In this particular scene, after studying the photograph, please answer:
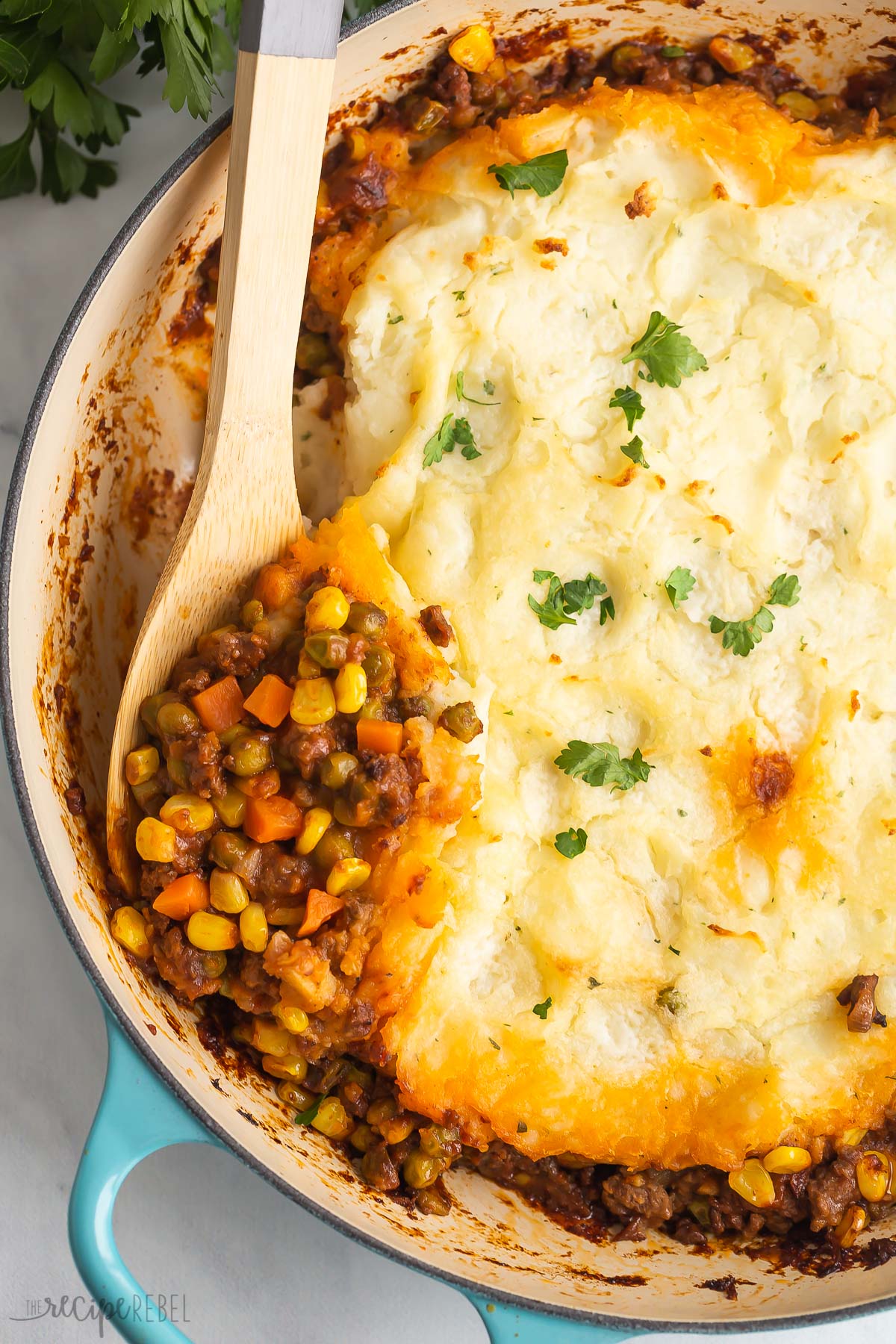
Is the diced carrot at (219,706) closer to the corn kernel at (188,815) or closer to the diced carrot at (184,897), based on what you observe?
the corn kernel at (188,815)

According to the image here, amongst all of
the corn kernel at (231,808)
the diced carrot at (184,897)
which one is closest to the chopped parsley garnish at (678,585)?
the corn kernel at (231,808)

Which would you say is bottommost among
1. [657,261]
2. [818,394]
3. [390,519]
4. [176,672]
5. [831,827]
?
[831,827]

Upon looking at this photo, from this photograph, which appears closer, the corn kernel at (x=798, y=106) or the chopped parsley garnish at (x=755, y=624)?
the chopped parsley garnish at (x=755, y=624)

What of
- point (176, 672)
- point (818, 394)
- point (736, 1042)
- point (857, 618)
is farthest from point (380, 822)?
point (818, 394)

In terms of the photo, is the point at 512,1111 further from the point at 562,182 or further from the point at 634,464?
the point at 562,182

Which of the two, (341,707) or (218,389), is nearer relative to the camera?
(341,707)

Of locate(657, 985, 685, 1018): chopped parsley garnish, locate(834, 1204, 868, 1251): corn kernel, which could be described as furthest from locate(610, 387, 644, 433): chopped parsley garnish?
locate(834, 1204, 868, 1251): corn kernel
